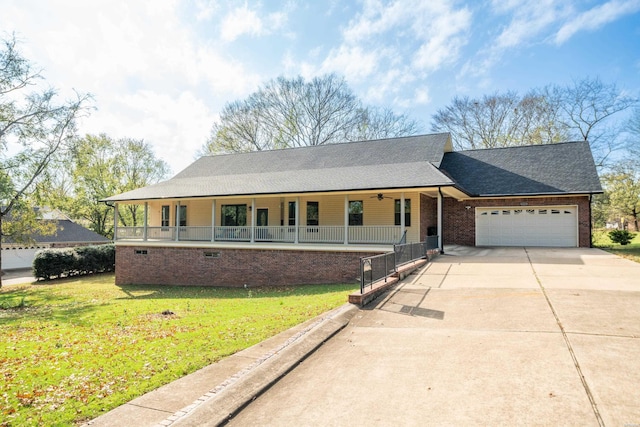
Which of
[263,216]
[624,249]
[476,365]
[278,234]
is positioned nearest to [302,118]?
[263,216]

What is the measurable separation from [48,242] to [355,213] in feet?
96.7

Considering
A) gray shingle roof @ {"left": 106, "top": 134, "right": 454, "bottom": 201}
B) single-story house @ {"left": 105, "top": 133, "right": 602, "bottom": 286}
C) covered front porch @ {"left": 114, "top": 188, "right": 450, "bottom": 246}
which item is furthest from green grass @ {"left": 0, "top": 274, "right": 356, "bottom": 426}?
gray shingle roof @ {"left": 106, "top": 134, "right": 454, "bottom": 201}

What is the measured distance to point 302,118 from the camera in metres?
37.2

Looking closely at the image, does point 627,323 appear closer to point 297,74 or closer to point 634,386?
point 634,386

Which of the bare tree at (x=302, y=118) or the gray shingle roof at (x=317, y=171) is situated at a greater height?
the bare tree at (x=302, y=118)

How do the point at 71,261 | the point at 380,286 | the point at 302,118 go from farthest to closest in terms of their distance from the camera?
the point at 302,118 < the point at 71,261 < the point at 380,286

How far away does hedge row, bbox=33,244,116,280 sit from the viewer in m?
24.7

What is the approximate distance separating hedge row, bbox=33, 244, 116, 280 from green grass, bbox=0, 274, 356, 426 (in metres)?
12.5

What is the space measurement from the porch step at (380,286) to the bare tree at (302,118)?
25.9 meters

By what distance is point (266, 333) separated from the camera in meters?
7.12

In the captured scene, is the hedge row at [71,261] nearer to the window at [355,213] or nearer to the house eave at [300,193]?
the house eave at [300,193]

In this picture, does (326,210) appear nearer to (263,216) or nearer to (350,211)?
(350,211)

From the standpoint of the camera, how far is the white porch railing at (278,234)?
1644cm

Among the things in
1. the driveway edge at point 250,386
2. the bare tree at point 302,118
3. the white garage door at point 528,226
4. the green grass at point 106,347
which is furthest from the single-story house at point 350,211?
the bare tree at point 302,118
